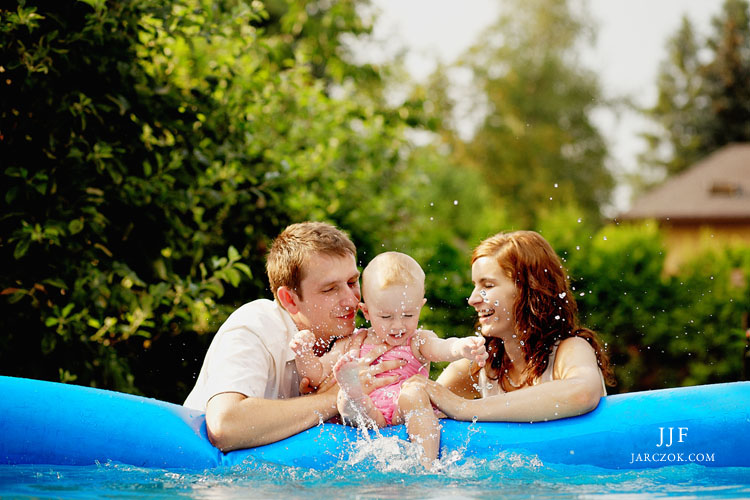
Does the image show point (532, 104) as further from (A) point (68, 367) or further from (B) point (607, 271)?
(A) point (68, 367)

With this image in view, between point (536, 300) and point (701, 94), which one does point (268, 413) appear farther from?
point (701, 94)

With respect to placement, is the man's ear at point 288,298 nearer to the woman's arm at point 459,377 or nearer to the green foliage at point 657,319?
the woman's arm at point 459,377

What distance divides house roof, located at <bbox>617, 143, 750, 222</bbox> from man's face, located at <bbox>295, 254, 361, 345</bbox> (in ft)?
84.6

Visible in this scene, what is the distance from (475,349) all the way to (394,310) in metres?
0.40

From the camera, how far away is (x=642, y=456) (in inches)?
136

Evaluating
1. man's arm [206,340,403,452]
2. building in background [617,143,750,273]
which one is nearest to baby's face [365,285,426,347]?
man's arm [206,340,403,452]

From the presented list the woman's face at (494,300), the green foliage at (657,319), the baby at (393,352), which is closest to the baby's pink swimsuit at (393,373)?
the baby at (393,352)

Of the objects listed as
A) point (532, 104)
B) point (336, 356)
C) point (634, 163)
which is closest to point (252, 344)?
point (336, 356)

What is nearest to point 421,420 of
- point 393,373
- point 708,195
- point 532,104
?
point 393,373

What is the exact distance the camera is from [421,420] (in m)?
3.36

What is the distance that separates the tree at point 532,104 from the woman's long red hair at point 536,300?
90.8 ft

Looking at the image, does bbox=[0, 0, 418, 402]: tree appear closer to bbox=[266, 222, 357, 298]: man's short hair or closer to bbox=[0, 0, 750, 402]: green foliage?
bbox=[0, 0, 750, 402]: green foliage

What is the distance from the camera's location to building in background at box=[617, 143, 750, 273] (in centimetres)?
2850

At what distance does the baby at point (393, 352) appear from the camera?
10.8ft
